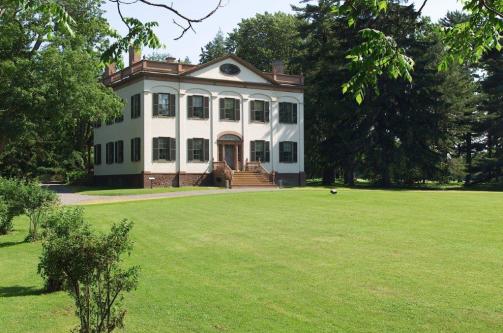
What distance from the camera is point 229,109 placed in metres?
43.1

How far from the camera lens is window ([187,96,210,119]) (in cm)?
4138

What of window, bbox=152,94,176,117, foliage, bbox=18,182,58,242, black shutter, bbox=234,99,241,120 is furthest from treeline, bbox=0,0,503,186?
foliage, bbox=18,182,58,242

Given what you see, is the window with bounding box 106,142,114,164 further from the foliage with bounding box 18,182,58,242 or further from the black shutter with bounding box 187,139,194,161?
the foliage with bounding box 18,182,58,242

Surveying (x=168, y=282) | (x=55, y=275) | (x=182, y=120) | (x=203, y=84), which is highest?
(x=203, y=84)

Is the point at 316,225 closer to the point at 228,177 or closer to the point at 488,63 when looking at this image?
the point at 228,177

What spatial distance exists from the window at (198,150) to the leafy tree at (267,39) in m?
24.1

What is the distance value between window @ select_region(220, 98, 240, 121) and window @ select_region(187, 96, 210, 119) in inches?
48.7

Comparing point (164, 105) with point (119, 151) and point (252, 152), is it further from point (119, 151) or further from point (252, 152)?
point (252, 152)

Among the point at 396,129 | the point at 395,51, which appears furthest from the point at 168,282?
the point at 396,129

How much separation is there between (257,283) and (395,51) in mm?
5729

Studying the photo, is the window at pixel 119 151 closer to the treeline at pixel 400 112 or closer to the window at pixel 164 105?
the window at pixel 164 105

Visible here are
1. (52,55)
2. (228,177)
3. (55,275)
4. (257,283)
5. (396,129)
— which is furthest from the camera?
(396,129)

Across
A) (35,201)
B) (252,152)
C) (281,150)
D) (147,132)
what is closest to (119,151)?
(147,132)

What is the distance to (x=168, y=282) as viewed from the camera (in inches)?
413
